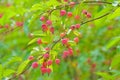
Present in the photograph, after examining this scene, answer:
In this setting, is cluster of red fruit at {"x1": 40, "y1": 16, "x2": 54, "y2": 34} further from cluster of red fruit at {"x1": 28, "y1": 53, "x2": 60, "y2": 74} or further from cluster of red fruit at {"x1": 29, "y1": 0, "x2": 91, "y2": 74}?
cluster of red fruit at {"x1": 28, "y1": 53, "x2": 60, "y2": 74}

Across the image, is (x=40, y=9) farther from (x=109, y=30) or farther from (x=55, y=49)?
(x=109, y=30)

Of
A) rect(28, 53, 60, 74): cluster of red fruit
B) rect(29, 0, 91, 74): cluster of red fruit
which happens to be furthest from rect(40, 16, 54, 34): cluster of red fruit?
rect(28, 53, 60, 74): cluster of red fruit

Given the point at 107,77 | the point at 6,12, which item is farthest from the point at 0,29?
the point at 107,77

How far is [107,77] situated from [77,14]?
401 mm

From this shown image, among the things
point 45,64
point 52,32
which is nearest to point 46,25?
point 52,32

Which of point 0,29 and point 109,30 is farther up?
point 0,29

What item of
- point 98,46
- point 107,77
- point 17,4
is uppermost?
point 17,4

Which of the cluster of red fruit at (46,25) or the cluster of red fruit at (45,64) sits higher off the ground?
the cluster of red fruit at (46,25)

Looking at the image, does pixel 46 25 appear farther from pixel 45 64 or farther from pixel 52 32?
pixel 45 64

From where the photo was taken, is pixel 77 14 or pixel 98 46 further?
pixel 98 46

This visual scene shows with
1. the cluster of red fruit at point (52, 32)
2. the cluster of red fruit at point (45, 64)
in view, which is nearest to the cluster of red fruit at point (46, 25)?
the cluster of red fruit at point (52, 32)

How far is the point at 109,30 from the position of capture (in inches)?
111

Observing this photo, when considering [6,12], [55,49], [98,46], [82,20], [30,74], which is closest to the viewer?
[55,49]

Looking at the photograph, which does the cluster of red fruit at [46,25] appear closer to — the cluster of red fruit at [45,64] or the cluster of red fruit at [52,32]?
the cluster of red fruit at [52,32]
